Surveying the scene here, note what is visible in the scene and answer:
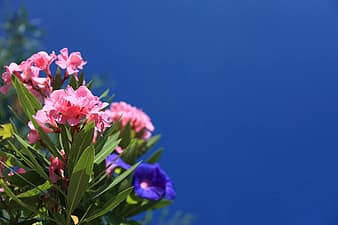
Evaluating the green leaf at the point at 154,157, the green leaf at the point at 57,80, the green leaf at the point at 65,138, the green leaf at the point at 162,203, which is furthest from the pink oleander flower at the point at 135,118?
the green leaf at the point at 65,138

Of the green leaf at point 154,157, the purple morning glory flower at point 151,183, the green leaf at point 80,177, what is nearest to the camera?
the green leaf at point 80,177

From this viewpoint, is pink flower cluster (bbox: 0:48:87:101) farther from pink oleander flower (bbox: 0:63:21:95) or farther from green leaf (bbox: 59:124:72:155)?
green leaf (bbox: 59:124:72:155)

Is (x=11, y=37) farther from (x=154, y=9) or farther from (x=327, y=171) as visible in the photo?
(x=327, y=171)

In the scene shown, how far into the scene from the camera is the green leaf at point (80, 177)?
0.59 metres

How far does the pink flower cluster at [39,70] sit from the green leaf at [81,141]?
14cm

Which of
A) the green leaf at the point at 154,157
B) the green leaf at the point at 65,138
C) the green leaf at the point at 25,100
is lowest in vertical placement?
the green leaf at the point at 65,138

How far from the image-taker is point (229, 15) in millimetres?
3658

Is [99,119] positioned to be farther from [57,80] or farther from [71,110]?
[57,80]

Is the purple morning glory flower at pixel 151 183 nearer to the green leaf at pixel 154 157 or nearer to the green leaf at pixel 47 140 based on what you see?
the green leaf at pixel 154 157

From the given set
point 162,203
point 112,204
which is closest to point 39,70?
point 112,204

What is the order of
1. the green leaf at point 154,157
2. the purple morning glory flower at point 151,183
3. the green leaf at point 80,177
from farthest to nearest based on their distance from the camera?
1. the green leaf at point 154,157
2. the purple morning glory flower at point 151,183
3. the green leaf at point 80,177

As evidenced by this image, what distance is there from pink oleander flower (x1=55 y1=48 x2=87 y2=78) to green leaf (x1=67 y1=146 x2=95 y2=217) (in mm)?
201

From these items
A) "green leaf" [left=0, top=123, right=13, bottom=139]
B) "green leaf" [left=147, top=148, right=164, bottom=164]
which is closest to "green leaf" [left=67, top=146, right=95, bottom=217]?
"green leaf" [left=0, top=123, right=13, bottom=139]

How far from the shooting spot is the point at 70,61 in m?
0.77
